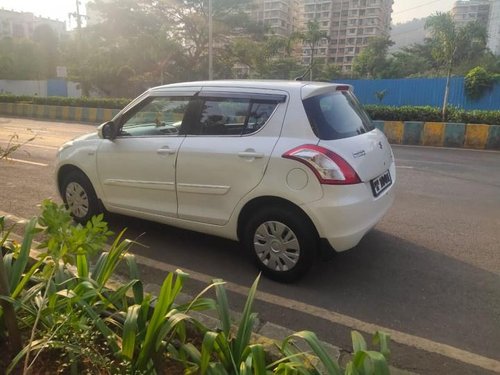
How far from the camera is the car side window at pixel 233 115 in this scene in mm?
3850

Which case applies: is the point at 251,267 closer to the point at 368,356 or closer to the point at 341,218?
the point at 341,218

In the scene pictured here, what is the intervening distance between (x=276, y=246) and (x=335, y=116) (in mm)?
1210

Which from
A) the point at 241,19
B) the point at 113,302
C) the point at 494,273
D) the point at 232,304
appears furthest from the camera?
the point at 241,19

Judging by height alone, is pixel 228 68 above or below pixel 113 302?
above

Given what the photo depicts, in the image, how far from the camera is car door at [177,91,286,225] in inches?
148

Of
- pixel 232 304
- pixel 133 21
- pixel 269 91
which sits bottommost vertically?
pixel 232 304

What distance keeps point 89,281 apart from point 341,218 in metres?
1.89

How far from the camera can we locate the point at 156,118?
15.1ft

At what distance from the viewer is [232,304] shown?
11.3ft

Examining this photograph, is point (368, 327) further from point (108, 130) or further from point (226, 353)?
point (108, 130)

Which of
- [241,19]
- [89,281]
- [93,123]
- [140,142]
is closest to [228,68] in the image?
[241,19]

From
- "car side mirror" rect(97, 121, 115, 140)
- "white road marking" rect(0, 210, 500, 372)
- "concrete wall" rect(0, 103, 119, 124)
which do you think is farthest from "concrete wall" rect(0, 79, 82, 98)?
"white road marking" rect(0, 210, 500, 372)

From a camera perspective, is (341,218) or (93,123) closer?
(341,218)

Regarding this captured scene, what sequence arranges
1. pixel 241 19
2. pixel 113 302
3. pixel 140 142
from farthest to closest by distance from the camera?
pixel 241 19, pixel 140 142, pixel 113 302
